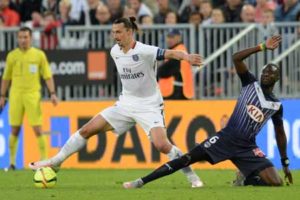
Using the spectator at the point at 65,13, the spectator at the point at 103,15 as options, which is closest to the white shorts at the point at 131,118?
the spectator at the point at 103,15

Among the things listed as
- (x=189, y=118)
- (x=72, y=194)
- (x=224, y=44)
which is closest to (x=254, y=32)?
(x=224, y=44)

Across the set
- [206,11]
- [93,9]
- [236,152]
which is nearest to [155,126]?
[236,152]

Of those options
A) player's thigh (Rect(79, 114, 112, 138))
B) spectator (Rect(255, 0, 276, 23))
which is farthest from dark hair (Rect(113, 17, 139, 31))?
spectator (Rect(255, 0, 276, 23))

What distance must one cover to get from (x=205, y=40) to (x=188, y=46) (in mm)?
376

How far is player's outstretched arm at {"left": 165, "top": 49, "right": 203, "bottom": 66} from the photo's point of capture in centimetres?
1445

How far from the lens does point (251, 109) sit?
1562cm

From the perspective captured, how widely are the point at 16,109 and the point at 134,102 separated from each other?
5538 millimetres

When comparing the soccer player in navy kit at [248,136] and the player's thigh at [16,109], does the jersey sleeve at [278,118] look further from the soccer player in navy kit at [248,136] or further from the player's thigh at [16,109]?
the player's thigh at [16,109]

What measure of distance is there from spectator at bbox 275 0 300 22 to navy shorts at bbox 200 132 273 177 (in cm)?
844

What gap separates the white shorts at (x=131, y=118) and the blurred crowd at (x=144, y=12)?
23.7 feet

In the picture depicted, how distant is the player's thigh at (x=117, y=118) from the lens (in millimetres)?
16078

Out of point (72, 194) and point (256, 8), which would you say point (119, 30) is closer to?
point (72, 194)

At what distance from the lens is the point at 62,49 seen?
898 inches

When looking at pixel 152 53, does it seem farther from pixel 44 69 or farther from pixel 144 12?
pixel 144 12
